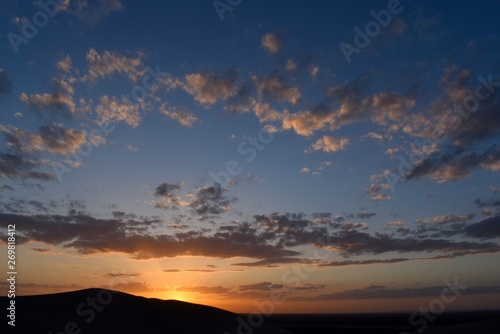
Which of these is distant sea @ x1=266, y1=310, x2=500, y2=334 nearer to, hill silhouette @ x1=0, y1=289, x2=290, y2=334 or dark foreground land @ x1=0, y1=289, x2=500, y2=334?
dark foreground land @ x1=0, y1=289, x2=500, y2=334

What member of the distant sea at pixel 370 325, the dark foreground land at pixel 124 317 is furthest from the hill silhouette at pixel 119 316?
the distant sea at pixel 370 325

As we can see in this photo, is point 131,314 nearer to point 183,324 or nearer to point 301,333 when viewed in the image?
point 183,324

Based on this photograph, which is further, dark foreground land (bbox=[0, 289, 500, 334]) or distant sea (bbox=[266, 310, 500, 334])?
distant sea (bbox=[266, 310, 500, 334])

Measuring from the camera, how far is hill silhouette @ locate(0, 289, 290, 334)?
2038cm

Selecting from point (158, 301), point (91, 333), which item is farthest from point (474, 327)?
point (91, 333)

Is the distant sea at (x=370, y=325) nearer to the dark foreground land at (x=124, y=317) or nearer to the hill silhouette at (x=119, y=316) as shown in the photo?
the dark foreground land at (x=124, y=317)

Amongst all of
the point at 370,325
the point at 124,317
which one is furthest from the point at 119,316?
the point at 370,325

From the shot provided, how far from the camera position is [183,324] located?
81.3ft

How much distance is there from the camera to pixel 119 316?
22.9m

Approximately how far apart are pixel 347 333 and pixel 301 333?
718cm

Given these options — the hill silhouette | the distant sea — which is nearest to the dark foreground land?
the hill silhouette

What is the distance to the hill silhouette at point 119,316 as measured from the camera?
2038cm

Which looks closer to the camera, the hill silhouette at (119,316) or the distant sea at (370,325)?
the hill silhouette at (119,316)

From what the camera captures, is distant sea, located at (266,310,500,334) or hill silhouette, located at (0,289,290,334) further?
distant sea, located at (266,310,500,334)
